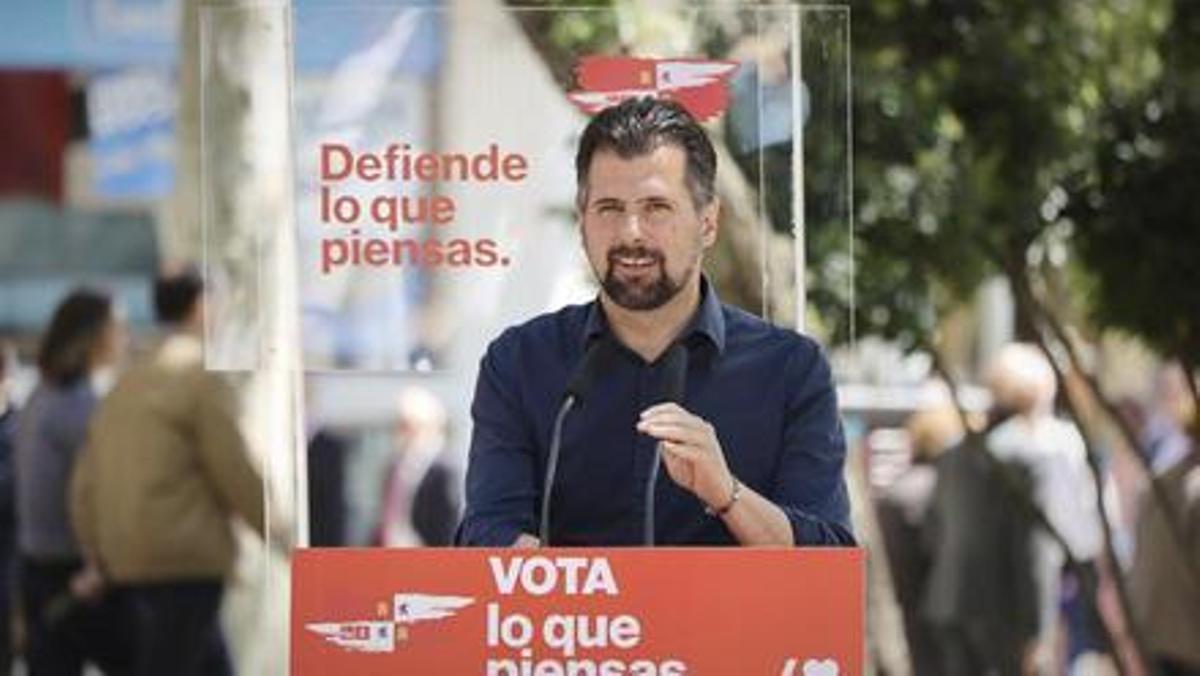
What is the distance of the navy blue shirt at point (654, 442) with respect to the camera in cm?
511

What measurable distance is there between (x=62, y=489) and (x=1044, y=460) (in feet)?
13.1

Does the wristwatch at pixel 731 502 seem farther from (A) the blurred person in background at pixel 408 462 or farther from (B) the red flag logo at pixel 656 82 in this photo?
(A) the blurred person in background at pixel 408 462

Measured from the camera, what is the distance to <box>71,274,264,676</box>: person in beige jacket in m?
9.99

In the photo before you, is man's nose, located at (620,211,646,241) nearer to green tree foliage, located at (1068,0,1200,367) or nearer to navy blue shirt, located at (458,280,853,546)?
navy blue shirt, located at (458,280,853,546)

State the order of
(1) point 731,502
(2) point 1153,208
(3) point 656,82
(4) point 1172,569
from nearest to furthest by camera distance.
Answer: (1) point 731,502
(3) point 656,82
(2) point 1153,208
(4) point 1172,569

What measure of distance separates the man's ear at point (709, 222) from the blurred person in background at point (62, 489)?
19.4ft

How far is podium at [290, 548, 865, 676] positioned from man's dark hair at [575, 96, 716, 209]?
66 centimetres

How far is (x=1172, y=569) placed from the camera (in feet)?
34.5

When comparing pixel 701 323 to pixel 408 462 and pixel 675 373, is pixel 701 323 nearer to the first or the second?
pixel 675 373

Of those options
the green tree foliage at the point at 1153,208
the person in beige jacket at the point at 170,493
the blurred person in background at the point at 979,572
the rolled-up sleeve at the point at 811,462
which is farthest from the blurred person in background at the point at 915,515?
the rolled-up sleeve at the point at 811,462

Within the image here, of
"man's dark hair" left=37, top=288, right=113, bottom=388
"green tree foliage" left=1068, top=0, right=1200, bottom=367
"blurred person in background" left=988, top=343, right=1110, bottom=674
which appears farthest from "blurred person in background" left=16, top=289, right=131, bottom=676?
"green tree foliage" left=1068, top=0, right=1200, bottom=367

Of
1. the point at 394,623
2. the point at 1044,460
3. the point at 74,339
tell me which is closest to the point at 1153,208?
the point at 1044,460

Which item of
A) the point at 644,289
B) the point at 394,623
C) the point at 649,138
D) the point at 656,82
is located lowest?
the point at 394,623

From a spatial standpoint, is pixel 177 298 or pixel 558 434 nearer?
pixel 558 434
